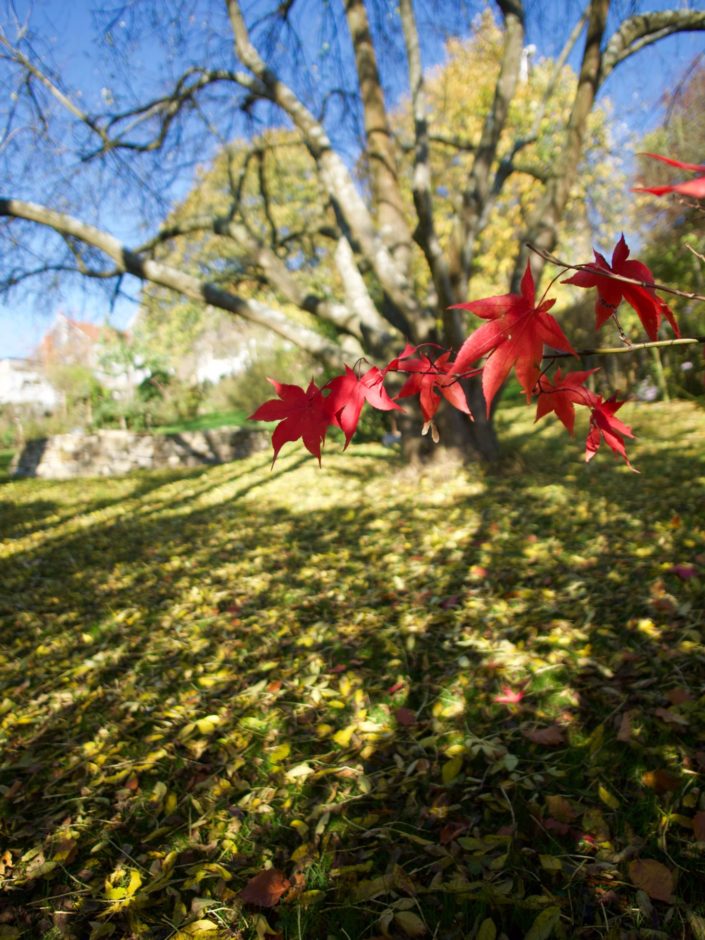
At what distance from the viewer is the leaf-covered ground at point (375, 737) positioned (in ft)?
4.41

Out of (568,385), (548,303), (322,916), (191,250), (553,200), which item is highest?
(191,250)

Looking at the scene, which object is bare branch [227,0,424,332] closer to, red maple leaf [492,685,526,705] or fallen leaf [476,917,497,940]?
red maple leaf [492,685,526,705]

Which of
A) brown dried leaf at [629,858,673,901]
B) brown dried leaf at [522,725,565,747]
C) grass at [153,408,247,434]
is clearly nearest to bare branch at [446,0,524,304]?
Answer: brown dried leaf at [522,725,565,747]

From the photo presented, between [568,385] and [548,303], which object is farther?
[568,385]

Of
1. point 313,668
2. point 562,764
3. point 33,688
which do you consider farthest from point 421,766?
point 33,688

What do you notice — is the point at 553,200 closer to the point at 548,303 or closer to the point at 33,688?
the point at 548,303

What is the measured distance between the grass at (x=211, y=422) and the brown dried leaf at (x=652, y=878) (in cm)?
1373

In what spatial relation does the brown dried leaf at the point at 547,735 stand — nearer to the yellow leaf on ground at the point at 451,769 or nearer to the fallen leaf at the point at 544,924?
the yellow leaf on ground at the point at 451,769

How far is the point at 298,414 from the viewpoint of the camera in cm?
105

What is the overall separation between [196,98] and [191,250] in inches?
194

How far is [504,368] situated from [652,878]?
4.33 ft

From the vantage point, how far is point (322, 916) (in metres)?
1.33

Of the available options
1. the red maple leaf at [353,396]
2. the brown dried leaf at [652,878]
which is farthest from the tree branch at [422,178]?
the brown dried leaf at [652,878]

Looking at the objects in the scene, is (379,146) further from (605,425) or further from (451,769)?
(451,769)
